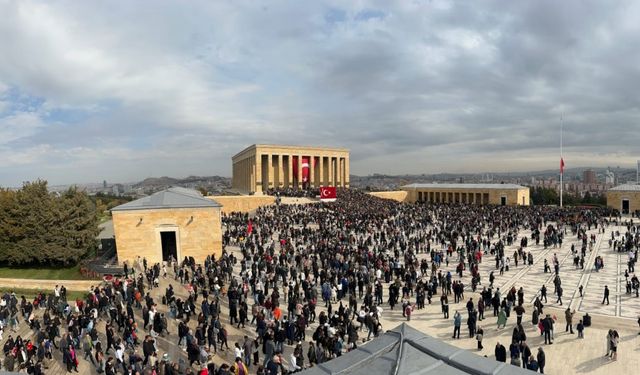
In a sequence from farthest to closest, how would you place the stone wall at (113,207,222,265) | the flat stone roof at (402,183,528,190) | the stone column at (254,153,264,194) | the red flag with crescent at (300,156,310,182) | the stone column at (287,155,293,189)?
the stone column at (287,155,293,189)
the red flag with crescent at (300,156,310,182)
the stone column at (254,153,264,194)
the flat stone roof at (402,183,528,190)
the stone wall at (113,207,222,265)

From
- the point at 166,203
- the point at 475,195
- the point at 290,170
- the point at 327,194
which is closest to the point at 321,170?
the point at 290,170

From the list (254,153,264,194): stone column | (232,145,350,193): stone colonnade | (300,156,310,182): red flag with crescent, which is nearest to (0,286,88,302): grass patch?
(232,145,350,193): stone colonnade

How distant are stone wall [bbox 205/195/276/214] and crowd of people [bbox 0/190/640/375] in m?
20.2

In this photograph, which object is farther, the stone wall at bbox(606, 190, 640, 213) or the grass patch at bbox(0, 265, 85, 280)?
the stone wall at bbox(606, 190, 640, 213)

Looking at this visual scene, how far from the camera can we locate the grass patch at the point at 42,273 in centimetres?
2294

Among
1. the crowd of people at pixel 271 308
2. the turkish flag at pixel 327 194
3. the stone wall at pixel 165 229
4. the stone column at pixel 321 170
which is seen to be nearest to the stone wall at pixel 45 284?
the crowd of people at pixel 271 308

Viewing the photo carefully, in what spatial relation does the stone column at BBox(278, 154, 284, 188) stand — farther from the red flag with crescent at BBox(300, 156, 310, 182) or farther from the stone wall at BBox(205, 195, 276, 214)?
the stone wall at BBox(205, 195, 276, 214)

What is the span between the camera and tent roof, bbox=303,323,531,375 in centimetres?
391

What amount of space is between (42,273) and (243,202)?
81.6ft

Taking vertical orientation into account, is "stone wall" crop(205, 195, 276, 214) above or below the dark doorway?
above

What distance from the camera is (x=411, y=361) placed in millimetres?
4051

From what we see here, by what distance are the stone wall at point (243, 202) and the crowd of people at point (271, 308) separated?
66.3ft

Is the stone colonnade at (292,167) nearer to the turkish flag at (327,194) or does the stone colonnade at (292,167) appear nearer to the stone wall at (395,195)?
the stone wall at (395,195)

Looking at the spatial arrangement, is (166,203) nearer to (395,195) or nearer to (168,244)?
(168,244)
